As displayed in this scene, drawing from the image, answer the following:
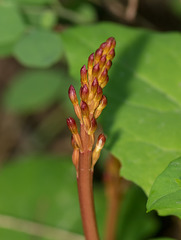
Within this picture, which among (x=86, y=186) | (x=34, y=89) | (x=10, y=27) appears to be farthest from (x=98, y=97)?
(x=34, y=89)

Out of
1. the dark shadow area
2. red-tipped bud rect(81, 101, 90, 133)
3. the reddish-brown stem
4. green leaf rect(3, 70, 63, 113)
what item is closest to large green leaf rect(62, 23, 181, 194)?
the dark shadow area

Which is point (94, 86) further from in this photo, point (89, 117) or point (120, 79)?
point (120, 79)

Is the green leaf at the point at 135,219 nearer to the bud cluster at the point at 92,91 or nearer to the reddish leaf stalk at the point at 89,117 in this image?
the reddish leaf stalk at the point at 89,117

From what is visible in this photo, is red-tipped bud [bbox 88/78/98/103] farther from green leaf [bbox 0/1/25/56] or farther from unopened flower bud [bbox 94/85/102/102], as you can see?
green leaf [bbox 0/1/25/56]

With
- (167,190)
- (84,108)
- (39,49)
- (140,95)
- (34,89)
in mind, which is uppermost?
(84,108)

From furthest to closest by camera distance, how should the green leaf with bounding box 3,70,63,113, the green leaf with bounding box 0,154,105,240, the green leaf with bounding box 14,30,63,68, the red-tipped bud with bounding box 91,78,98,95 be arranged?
1. the green leaf with bounding box 3,70,63,113
2. the green leaf with bounding box 0,154,105,240
3. the green leaf with bounding box 14,30,63,68
4. the red-tipped bud with bounding box 91,78,98,95

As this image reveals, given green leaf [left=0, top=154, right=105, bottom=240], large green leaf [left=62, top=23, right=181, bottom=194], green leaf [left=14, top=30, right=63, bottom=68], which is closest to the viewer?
large green leaf [left=62, top=23, right=181, bottom=194]

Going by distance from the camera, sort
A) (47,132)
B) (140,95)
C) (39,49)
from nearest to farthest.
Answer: (140,95)
(39,49)
(47,132)

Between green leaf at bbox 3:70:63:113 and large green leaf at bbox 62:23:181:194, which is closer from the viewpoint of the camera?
large green leaf at bbox 62:23:181:194
